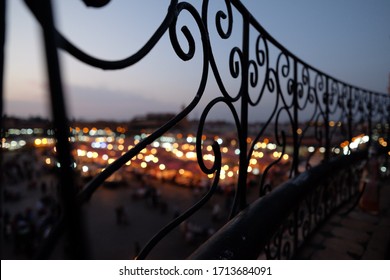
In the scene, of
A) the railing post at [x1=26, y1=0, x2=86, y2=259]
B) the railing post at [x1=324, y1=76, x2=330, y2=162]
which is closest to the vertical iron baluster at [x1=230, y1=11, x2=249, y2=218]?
Result: the railing post at [x1=26, y1=0, x2=86, y2=259]

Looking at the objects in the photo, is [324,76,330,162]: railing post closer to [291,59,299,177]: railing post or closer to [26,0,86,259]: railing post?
[291,59,299,177]: railing post

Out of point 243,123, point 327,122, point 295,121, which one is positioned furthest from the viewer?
point 327,122

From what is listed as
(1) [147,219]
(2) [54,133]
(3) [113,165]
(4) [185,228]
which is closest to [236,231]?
(3) [113,165]

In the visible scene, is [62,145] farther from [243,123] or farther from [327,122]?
[327,122]

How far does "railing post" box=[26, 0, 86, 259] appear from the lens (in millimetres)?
327

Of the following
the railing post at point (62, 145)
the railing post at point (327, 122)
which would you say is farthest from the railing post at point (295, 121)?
the railing post at point (62, 145)

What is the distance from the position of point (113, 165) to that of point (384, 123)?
18.5 feet

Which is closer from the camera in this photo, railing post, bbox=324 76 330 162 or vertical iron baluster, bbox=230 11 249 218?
vertical iron baluster, bbox=230 11 249 218

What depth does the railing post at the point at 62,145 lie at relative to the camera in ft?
1.07

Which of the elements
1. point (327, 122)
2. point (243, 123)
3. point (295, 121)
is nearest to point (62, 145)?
point (243, 123)

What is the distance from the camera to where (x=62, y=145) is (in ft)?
1.13

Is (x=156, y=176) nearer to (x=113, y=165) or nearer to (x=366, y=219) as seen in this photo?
(x=366, y=219)

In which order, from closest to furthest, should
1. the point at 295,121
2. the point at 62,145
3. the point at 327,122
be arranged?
the point at 62,145
the point at 295,121
the point at 327,122
